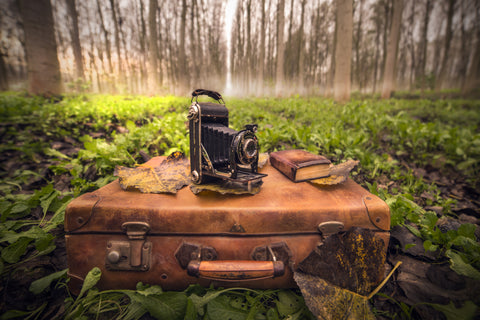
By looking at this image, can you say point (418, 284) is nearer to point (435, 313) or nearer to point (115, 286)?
point (435, 313)

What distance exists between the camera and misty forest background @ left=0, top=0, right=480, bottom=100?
286 inches

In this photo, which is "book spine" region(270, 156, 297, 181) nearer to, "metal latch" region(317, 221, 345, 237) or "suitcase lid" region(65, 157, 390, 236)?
"suitcase lid" region(65, 157, 390, 236)

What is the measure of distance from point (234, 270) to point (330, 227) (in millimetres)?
657

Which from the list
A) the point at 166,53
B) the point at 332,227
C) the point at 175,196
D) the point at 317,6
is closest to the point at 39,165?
the point at 175,196

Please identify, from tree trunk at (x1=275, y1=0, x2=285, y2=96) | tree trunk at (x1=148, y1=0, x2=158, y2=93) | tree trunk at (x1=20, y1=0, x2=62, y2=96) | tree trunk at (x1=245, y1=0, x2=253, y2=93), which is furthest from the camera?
tree trunk at (x1=148, y1=0, x2=158, y2=93)

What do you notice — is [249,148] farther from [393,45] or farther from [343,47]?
[393,45]

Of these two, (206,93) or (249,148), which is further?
(206,93)

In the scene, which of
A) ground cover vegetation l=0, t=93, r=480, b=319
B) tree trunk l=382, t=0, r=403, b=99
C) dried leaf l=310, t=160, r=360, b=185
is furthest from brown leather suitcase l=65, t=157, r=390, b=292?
tree trunk l=382, t=0, r=403, b=99

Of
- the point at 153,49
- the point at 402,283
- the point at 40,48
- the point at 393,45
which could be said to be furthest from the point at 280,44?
the point at 402,283

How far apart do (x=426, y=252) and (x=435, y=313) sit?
0.55m

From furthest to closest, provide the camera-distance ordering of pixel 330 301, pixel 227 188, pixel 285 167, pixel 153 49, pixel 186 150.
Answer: pixel 153 49
pixel 186 150
pixel 285 167
pixel 227 188
pixel 330 301

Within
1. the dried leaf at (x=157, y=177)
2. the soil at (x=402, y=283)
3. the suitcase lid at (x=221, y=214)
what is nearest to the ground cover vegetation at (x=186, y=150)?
the soil at (x=402, y=283)

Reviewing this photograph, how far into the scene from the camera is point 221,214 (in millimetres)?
1281

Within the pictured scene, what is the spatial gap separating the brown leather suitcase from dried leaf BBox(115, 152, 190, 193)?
0.17m
